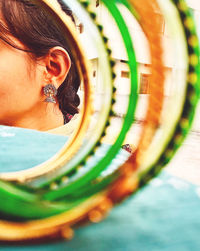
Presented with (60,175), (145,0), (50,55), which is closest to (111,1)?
(145,0)

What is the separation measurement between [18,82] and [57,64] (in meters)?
0.13

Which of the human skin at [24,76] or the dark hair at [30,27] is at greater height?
the dark hair at [30,27]

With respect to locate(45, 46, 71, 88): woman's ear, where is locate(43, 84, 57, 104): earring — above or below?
below

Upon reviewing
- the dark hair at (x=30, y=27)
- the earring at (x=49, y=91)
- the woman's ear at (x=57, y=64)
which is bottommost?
the earring at (x=49, y=91)

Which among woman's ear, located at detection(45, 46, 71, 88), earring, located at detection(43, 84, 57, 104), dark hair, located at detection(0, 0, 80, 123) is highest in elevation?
dark hair, located at detection(0, 0, 80, 123)

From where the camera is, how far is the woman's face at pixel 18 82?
75 centimetres

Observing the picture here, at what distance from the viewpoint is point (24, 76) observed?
78 cm

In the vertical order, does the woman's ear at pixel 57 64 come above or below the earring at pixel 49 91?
above

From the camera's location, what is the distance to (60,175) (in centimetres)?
35

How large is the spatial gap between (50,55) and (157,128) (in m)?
0.66

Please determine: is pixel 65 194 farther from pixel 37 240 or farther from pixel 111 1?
pixel 111 1

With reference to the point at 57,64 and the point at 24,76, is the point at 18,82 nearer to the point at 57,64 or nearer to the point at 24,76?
the point at 24,76

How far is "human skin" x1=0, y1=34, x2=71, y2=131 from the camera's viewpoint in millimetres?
753

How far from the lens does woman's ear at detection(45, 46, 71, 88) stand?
2.52ft
